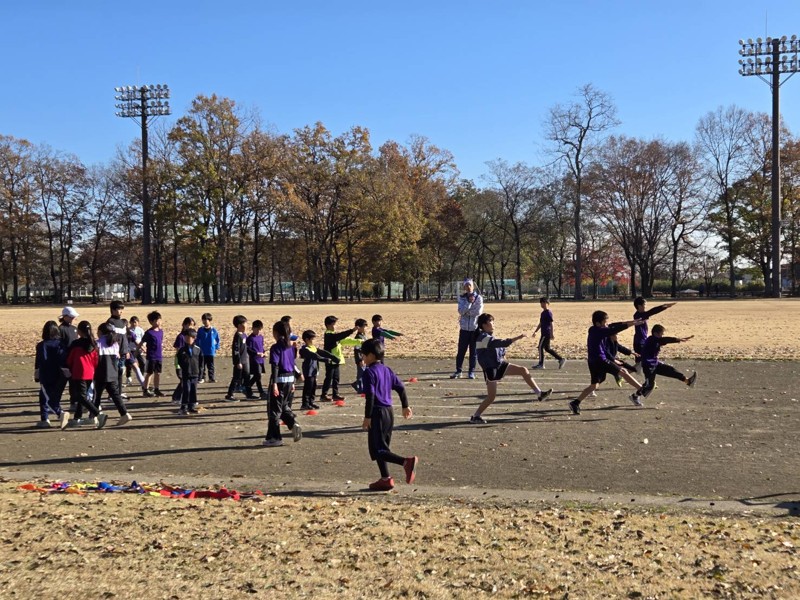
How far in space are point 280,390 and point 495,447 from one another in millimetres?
2830

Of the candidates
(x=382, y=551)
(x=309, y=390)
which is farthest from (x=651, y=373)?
(x=382, y=551)

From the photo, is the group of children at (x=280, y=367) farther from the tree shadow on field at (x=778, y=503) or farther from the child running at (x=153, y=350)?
the tree shadow on field at (x=778, y=503)

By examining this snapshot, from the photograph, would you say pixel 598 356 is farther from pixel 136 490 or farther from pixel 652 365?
pixel 136 490

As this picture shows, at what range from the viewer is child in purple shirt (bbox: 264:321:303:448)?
930 centimetres

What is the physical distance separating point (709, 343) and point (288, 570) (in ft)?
66.7

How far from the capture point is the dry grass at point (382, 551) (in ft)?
14.6

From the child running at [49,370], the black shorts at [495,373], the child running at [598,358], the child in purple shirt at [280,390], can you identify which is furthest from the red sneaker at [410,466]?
the child running at [49,370]

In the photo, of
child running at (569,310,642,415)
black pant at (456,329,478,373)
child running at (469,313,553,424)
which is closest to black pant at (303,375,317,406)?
child running at (469,313,553,424)

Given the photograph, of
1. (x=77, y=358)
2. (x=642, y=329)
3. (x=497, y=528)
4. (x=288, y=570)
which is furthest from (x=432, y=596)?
(x=642, y=329)

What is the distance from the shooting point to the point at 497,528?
18.5ft

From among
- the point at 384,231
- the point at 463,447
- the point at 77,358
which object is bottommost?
the point at 463,447

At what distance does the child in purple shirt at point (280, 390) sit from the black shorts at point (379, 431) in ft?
7.26

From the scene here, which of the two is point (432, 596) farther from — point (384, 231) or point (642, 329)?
point (384, 231)

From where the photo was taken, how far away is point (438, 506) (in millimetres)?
6441
